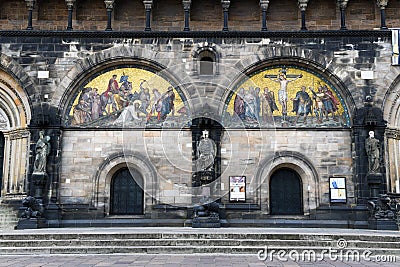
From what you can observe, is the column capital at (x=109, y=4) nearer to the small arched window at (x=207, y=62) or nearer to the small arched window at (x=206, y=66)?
the small arched window at (x=207, y=62)

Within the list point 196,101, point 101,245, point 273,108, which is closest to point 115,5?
point 196,101

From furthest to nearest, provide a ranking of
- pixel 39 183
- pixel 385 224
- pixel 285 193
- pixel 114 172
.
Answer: pixel 114 172 < pixel 285 193 < pixel 39 183 < pixel 385 224

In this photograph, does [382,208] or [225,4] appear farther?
[225,4]

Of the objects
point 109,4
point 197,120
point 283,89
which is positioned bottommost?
point 197,120

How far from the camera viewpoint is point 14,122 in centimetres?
1844

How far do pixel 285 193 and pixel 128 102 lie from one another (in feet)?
23.1

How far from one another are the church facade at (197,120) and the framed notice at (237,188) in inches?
2.1

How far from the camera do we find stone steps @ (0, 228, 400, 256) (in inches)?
457

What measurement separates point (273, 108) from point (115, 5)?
7.82 meters

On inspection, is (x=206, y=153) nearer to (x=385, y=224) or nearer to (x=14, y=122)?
(x=385, y=224)

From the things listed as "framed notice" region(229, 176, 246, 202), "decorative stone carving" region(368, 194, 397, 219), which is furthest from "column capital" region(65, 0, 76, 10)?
"decorative stone carving" region(368, 194, 397, 219)

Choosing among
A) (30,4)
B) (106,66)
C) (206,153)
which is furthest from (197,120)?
(30,4)

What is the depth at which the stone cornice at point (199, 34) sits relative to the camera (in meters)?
18.0

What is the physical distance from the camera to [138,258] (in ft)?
34.6
